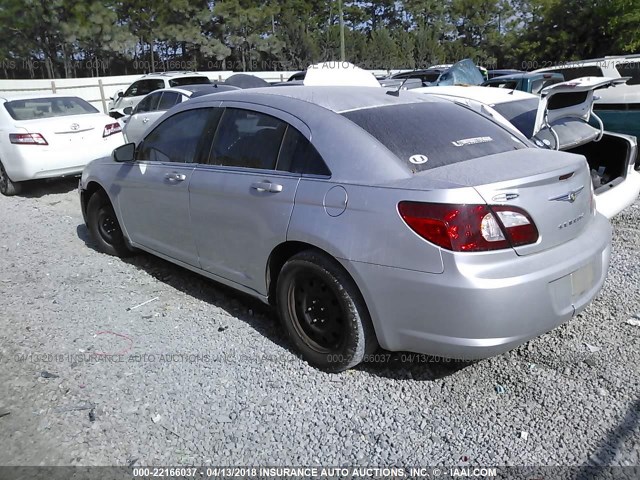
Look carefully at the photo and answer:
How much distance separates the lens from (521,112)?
18.5 ft

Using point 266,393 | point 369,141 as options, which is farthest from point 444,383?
point 369,141

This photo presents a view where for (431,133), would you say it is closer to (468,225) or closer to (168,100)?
(468,225)

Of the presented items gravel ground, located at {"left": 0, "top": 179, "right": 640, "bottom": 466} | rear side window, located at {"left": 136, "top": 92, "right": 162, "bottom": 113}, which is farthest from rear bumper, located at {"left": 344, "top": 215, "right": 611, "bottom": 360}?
rear side window, located at {"left": 136, "top": 92, "right": 162, "bottom": 113}

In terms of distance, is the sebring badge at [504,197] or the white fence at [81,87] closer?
the sebring badge at [504,197]

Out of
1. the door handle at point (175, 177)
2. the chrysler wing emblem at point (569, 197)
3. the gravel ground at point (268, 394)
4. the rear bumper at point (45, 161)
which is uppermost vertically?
the chrysler wing emblem at point (569, 197)

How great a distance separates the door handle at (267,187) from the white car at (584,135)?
185 cm

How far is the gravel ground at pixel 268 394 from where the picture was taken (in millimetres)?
2656

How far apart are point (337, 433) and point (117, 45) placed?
34243 mm

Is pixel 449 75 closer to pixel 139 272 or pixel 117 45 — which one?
pixel 139 272

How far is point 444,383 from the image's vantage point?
315cm


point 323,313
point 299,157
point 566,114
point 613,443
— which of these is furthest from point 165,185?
point 566,114

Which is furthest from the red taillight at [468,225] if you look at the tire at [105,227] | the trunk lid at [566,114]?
the tire at [105,227]

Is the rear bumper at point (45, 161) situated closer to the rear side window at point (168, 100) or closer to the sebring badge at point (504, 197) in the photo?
the rear side window at point (168, 100)

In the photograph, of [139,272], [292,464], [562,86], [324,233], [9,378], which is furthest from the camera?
[139,272]
